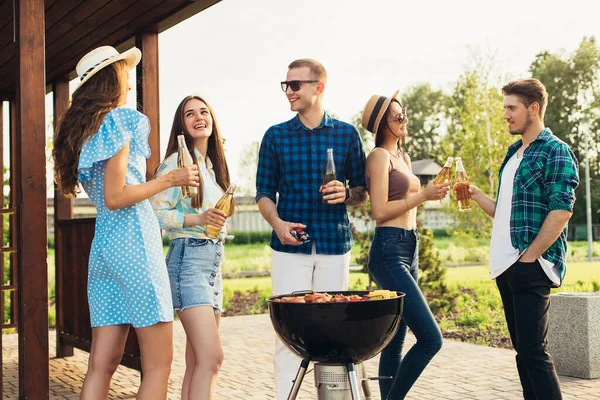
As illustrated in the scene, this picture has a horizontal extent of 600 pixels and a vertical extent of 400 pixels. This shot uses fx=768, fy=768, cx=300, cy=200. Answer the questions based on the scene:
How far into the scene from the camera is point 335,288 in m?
4.38

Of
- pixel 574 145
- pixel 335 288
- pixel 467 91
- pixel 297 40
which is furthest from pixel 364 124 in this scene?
pixel 574 145

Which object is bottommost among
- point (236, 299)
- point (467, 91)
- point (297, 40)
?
point (236, 299)

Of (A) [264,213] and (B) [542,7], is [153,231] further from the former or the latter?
(B) [542,7]

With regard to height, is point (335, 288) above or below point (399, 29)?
below

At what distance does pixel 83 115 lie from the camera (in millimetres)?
3494

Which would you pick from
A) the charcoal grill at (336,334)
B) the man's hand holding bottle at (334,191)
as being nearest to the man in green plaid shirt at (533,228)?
the charcoal grill at (336,334)

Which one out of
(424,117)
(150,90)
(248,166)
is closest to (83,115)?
(150,90)

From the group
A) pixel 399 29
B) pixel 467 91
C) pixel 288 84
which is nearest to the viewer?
pixel 288 84

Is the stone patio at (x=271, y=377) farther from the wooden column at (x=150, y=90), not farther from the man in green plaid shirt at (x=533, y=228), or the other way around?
the wooden column at (x=150, y=90)

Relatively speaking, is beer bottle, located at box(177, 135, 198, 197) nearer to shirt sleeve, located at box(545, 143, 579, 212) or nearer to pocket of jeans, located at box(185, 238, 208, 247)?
pocket of jeans, located at box(185, 238, 208, 247)

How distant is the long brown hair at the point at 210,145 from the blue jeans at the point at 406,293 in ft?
3.16

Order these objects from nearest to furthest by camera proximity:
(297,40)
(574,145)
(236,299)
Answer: (236,299)
(297,40)
(574,145)

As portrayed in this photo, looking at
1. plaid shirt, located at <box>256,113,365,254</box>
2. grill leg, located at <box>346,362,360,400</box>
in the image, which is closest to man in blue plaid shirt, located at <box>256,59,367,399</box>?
plaid shirt, located at <box>256,113,365,254</box>

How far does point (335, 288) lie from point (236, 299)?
34.4 ft
